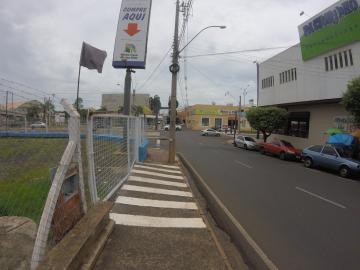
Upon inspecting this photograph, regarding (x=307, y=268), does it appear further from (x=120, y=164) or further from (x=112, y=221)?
(x=120, y=164)

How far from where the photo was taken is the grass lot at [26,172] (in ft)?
31.1

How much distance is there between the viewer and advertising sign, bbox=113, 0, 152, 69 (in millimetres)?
17516

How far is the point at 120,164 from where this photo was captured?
10133mm

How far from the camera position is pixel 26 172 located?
14.6 m

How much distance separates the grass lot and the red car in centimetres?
1663

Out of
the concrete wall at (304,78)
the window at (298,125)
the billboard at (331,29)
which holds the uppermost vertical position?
the billboard at (331,29)

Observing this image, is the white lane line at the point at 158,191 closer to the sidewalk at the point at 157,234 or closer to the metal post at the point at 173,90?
the sidewalk at the point at 157,234

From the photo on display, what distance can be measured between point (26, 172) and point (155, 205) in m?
8.18

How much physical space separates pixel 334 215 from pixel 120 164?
573cm

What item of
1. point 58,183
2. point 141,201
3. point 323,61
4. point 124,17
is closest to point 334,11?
point 323,61

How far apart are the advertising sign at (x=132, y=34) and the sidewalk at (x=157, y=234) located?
8859 millimetres

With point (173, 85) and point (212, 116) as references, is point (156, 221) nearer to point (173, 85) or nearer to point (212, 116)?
point (173, 85)

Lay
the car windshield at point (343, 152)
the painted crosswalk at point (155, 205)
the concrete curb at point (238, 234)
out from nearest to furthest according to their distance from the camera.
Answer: the concrete curb at point (238, 234), the painted crosswalk at point (155, 205), the car windshield at point (343, 152)

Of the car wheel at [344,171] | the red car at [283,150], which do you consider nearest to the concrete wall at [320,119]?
the red car at [283,150]
